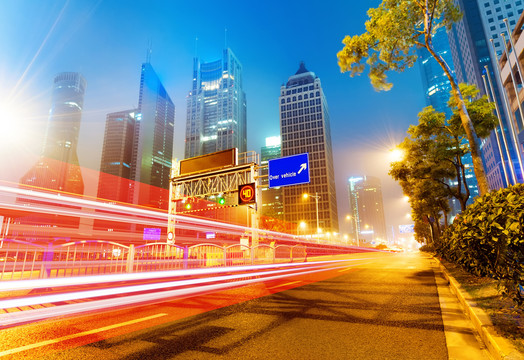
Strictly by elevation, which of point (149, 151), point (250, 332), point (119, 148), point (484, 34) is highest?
point (484, 34)

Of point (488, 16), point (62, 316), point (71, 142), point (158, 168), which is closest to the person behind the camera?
point (62, 316)

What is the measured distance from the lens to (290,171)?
2102 cm

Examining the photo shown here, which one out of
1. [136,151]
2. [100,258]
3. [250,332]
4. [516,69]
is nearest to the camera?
[250,332]

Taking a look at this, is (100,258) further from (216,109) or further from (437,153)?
(216,109)

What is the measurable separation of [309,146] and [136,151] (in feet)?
388

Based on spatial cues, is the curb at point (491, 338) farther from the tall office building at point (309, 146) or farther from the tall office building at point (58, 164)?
the tall office building at point (58, 164)

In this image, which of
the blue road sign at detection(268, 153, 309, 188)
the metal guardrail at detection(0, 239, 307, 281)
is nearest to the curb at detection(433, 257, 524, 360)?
the metal guardrail at detection(0, 239, 307, 281)

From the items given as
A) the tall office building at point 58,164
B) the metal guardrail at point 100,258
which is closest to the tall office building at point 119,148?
the tall office building at point 58,164

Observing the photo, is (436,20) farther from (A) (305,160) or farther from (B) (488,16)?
(B) (488,16)

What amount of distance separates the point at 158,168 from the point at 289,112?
3901 inches

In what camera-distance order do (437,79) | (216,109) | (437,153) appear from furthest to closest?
(437,79) → (216,109) → (437,153)

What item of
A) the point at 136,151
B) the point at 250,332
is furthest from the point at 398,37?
the point at 136,151

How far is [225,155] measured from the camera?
23.8m

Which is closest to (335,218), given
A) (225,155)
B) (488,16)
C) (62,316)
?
(488,16)
